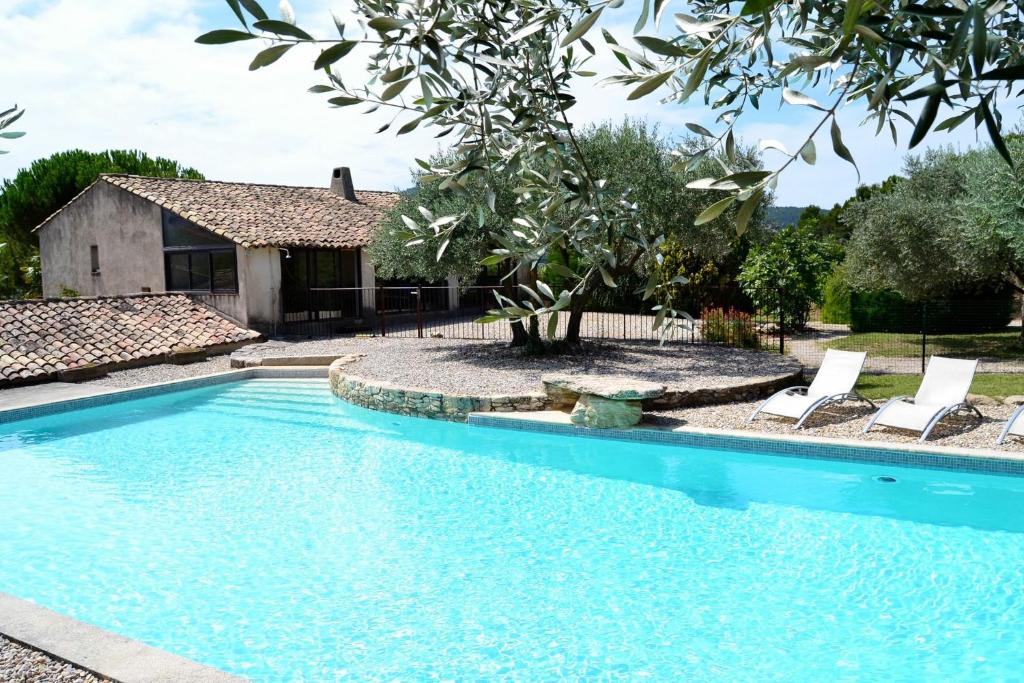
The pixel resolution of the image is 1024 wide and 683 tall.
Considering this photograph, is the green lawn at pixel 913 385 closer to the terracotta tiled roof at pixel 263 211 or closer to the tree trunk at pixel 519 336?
the tree trunk at pixel 519 336

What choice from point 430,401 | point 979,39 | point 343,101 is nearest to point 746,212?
point 979,39

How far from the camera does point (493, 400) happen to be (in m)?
12.9

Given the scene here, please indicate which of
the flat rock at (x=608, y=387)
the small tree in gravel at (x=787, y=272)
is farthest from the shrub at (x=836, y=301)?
the flat rock at (x=608, y=387)

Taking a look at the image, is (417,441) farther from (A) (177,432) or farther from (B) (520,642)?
(B) (520,642)

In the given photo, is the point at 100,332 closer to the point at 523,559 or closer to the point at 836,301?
the point at 523,559

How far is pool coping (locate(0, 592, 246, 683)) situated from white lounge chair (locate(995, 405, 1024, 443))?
9408 mm

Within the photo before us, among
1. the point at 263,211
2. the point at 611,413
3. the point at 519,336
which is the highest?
the point at 263,211

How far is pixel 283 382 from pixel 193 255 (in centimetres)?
862

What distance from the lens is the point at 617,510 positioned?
8914mm

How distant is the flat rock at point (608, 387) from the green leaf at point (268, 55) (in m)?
10.1

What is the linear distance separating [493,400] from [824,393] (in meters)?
5.28

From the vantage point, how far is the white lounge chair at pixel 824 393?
37.3 ft

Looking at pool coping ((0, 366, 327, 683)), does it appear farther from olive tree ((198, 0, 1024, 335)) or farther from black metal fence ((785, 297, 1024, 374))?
black metal fence ((785, 297, 1024, 374))

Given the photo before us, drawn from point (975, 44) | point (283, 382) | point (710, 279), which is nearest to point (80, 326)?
point (283, 382)
